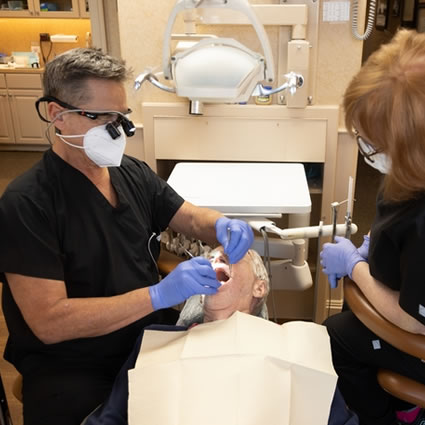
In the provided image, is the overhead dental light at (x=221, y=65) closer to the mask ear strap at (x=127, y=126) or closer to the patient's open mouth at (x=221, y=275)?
the mask ear strap at (x=127, y=126)

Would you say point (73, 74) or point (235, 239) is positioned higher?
point (73, 74)

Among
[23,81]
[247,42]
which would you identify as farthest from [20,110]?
[247,42]

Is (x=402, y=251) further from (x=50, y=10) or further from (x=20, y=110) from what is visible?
(x=50, y=10)

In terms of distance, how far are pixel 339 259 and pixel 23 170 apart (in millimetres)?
3951

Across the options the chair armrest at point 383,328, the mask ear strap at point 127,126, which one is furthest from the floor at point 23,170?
the chair armrest at point 383,328

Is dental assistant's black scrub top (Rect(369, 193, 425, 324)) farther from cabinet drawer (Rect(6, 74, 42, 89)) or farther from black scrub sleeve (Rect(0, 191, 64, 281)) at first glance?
cabinet drawer (Rect(6, 74, 42, 89))

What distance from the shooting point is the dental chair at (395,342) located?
1.01m

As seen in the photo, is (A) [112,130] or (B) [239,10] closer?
(B) [239,10]

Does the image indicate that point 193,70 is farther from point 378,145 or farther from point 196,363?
point 196,363

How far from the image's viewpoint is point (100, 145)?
1.23 m

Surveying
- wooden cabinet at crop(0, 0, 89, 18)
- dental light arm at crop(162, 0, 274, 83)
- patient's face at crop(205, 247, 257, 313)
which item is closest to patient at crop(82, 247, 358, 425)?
patient's face at crop(205, 247, 257, 313)

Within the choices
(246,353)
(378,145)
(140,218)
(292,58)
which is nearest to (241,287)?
(246,353)

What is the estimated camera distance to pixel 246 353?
1.05 m

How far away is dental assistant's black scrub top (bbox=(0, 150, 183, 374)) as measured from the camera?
1.11 metres
